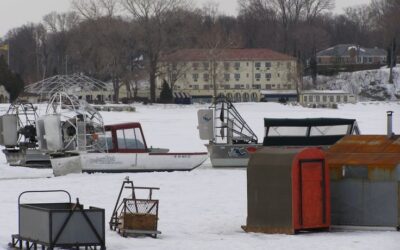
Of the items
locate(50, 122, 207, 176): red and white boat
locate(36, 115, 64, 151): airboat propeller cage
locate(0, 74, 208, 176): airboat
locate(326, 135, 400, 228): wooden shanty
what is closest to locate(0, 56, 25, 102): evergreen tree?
locate(0, 74, 208, 176): airboat

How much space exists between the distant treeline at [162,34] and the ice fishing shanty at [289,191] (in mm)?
92129

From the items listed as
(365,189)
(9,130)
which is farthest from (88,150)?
(365,189)

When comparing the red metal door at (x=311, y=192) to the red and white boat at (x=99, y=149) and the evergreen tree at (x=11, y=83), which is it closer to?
the red and white boat at (x=99, y=149)

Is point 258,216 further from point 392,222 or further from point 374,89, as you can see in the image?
point 374,89

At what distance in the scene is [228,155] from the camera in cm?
4078

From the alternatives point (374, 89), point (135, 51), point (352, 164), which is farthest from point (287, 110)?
point (352, 164)

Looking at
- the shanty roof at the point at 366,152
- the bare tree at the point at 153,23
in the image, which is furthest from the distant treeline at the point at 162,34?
the shanty roof at the point at 366,152

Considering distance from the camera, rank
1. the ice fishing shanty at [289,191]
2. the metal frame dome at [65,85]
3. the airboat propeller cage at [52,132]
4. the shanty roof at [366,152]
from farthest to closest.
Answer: the metal frame dome at [65,85], the airboat propeller cage at [52,132], the shanty roof at [366,152], the ice fishing shanty at [289,191]

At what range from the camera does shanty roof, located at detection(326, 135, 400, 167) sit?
23.5 metres

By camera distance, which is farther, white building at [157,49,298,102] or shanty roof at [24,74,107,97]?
white building at [157,49,298,102]

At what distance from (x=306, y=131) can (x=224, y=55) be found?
113 meters

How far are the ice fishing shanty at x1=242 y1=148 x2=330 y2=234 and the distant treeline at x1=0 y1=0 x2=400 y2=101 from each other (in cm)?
9213

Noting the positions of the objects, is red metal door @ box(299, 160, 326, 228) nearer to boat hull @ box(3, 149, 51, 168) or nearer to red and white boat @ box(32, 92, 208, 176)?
red and white boat @ box(32, 92, 208, 176)

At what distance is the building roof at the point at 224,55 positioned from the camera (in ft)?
440
